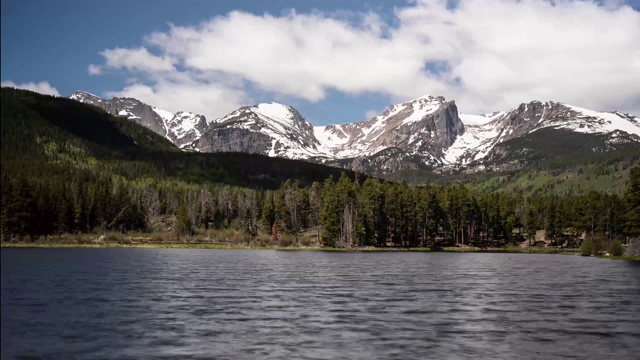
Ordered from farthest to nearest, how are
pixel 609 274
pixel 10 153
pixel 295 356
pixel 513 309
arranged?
1. pixel 609 274
2. pixel 513 309
3. pixel 295 356
4. pixel 10 153

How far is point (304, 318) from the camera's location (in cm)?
4197

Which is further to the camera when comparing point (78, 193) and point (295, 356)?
point (78, 193)

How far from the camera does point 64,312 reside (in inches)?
1609

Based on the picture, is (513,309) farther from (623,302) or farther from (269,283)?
(269,283)

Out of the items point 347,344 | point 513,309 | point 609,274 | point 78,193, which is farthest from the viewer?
point 78,193

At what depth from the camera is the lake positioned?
30.8 metres

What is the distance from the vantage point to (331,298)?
54.2 meters

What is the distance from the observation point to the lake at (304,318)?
30.8m

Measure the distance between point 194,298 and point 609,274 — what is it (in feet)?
221

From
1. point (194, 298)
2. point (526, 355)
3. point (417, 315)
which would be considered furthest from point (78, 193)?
point (526, 355)

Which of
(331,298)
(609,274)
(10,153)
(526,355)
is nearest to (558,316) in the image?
(526,355)

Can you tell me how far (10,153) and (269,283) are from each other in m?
54.5

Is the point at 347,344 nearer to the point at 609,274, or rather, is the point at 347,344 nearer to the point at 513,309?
the point at 513,309

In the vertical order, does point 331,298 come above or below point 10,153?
below
